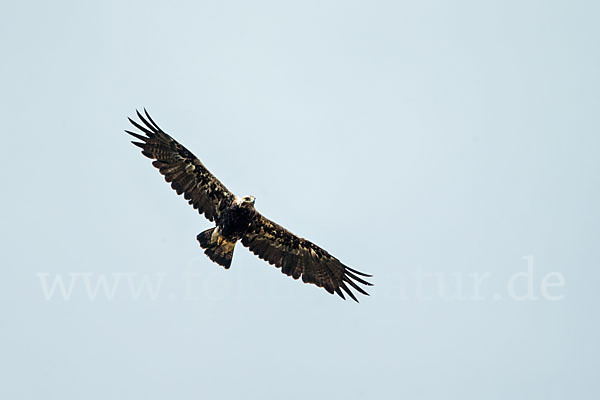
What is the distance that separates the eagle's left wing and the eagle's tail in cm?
49

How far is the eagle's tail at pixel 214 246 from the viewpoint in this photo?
19406mm

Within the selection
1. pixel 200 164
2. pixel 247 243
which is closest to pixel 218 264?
pixel 247 243

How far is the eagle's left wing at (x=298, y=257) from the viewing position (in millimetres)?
19672

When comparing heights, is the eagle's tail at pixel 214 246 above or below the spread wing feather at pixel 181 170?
below

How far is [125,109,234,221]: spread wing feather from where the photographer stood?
19.2 metres

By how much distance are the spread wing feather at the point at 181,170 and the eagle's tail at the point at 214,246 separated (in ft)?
1.65

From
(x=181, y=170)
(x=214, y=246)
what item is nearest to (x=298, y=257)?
(x=214, y=246)

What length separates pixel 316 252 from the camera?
65.6 feet

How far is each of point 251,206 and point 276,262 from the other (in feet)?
5.44

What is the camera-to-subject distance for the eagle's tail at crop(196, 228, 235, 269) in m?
19.4

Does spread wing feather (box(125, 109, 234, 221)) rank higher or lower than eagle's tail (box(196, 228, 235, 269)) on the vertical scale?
higher

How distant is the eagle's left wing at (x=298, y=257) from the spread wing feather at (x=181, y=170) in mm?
1058

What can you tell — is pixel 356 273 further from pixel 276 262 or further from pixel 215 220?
pixel 215 220

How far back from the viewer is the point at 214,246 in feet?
63.7
